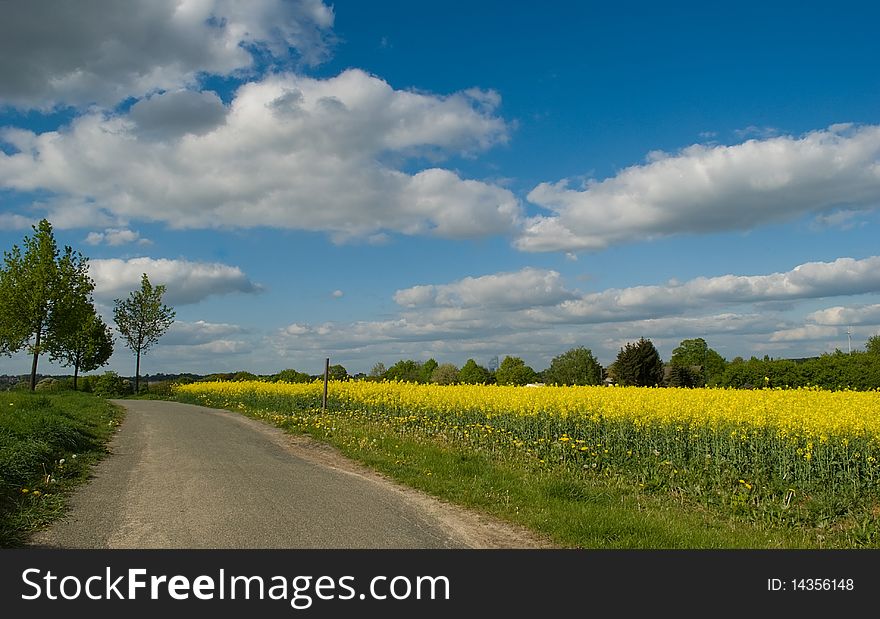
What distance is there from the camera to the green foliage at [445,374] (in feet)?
212

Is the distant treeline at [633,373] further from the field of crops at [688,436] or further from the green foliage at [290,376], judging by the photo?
the field of crops at [688,436]

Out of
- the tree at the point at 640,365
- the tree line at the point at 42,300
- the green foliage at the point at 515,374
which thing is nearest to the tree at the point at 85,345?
the tree line at the point at 42,300

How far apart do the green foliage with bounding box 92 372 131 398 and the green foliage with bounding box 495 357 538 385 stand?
33.8 meters

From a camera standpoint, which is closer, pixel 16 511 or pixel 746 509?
pixel 16 511

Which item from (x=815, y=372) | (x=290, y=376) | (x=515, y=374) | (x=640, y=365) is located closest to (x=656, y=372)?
(x=640, y=365)

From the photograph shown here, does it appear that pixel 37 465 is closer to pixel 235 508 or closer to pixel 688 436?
pixel 235 508

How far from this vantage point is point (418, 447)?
15195 millimetres

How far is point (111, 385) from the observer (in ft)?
177

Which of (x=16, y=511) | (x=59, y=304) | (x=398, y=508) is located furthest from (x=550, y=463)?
(x=59, y=304)

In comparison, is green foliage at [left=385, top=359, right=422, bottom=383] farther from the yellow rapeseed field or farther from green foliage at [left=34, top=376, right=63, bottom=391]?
the yellow rapeseed field

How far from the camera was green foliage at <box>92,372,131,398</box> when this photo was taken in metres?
53.4

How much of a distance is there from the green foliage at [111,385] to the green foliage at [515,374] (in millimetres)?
33829
